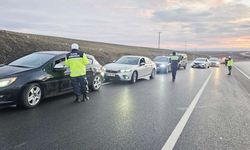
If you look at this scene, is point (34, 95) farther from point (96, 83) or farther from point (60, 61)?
point (96, 83)

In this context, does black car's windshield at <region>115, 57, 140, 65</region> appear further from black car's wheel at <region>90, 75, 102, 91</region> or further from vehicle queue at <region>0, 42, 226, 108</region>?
black car's wheel at <region>90, 75, 102, 91</region>

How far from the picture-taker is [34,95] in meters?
7.55

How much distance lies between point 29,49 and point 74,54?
16.2m

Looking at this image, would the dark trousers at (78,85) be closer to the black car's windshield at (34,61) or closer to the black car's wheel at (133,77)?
the black car's windshield at (34,61)

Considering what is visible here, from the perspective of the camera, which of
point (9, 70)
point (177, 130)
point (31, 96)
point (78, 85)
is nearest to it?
point (177, 130)

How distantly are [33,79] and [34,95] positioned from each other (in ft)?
1.51

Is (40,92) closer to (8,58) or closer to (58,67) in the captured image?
(58,67)

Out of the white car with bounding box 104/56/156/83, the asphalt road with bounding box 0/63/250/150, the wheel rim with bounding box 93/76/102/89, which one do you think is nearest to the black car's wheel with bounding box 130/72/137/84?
the white car with bounding box 104/56/156/83

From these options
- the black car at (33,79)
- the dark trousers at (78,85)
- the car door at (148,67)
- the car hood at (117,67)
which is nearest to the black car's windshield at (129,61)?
the car hood at (117,67)

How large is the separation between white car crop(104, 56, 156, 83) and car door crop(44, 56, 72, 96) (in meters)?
5.04

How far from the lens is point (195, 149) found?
455 cm

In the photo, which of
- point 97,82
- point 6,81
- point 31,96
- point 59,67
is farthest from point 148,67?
point 6,81

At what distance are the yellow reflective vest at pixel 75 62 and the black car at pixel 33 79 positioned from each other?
0.37 meters

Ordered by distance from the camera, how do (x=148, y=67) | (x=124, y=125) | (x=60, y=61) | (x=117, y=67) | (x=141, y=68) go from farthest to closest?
(x=148, y=67) → (x=141, y=68) → (x=117, y=67) → (x=60, y=61) → (x=124, y=125)
